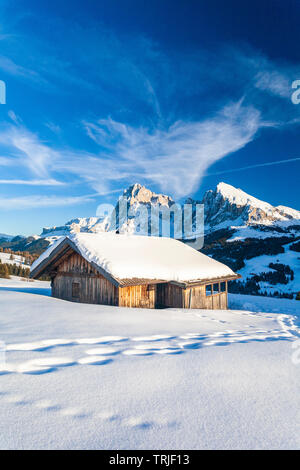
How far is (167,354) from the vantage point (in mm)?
3502

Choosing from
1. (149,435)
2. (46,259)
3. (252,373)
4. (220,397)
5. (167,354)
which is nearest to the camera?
(149,435)

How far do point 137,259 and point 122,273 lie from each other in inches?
63.4

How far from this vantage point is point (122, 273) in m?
9.83

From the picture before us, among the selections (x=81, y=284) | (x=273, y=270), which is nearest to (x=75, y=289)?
→ (x=81, y=284)

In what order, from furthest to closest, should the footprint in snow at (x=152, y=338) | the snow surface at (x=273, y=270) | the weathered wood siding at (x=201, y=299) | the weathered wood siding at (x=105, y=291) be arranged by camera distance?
the snow surface at (x=273, y=270), the weathered wood siding at (x=201, y=299), the weathered wood siding at (x=105, y=291), the footprint in snow at (x=152, y=338)

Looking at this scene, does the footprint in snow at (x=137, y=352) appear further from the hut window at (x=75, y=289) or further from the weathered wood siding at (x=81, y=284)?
the hut window at (x=75, y=289)

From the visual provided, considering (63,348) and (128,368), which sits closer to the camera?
(128,368)

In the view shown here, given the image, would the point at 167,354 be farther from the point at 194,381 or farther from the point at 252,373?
the point at 252,373

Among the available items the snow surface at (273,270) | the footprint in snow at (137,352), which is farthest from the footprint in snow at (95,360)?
the snow surface at (273,270)

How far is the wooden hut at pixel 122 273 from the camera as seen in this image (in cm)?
1022

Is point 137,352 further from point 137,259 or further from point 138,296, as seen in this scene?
point 137,259

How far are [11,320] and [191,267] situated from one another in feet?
31.1

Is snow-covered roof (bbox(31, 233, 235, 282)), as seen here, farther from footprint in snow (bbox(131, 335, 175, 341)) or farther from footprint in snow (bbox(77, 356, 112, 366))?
footprint in snow (bbox(77, 356, 112, 366))
